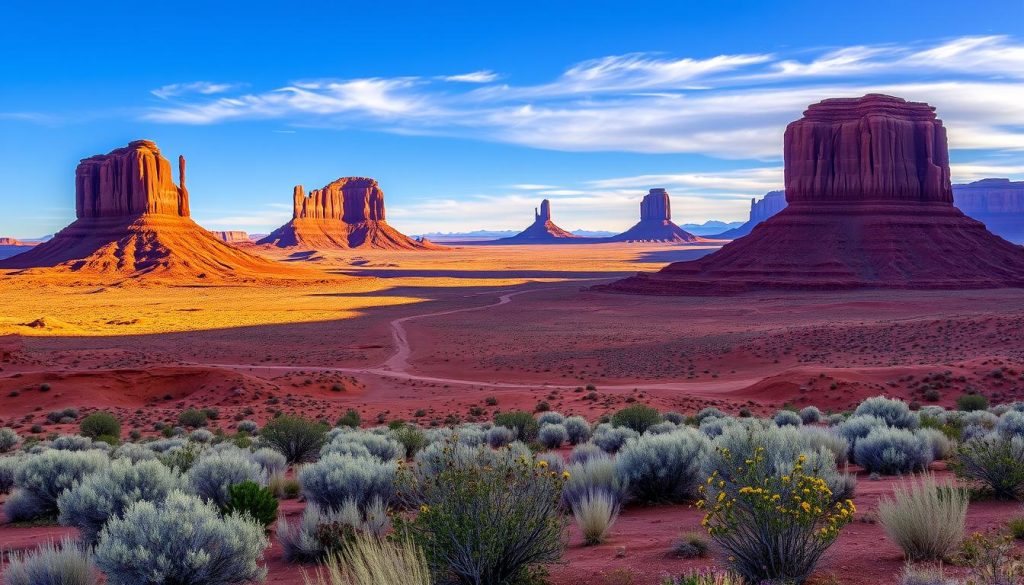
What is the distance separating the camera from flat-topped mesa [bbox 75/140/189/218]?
123312mm

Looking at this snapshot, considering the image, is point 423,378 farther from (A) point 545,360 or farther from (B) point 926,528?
(B) point 926,528

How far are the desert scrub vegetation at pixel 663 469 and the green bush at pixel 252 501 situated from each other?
411 cm

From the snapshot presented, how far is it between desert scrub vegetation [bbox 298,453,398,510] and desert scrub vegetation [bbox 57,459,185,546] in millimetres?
1514

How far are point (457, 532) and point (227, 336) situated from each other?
48020mm

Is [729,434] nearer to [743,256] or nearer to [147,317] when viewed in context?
[147,317]

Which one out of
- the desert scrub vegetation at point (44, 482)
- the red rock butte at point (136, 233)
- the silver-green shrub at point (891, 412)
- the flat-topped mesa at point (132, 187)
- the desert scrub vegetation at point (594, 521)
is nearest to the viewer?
the desert scrub vegetation at point (594, 521)

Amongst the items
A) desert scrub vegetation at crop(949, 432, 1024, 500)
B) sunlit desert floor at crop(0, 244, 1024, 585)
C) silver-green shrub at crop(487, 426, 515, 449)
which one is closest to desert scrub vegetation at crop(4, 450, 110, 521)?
sunlit desert floor at crop(0, 244, 1024, 585)

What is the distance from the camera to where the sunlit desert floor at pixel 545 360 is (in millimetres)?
9797

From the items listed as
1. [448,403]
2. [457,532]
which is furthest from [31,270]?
[457,532]

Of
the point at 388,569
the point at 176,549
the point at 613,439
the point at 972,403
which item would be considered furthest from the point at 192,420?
the point at 972,403

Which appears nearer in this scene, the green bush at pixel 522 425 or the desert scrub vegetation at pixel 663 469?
the desert scrub vegetation at pixel 663 469

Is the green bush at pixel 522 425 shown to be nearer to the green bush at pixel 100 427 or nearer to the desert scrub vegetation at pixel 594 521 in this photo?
the desert scrub vegetation at pixel 594 521

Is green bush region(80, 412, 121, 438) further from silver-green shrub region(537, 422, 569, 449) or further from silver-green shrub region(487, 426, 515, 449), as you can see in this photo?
silver-green shrub region(537, 422, 569, 449)

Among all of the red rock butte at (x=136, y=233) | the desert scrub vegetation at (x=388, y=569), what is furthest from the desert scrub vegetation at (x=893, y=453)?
the red rock butte at (x=136, y=233)
